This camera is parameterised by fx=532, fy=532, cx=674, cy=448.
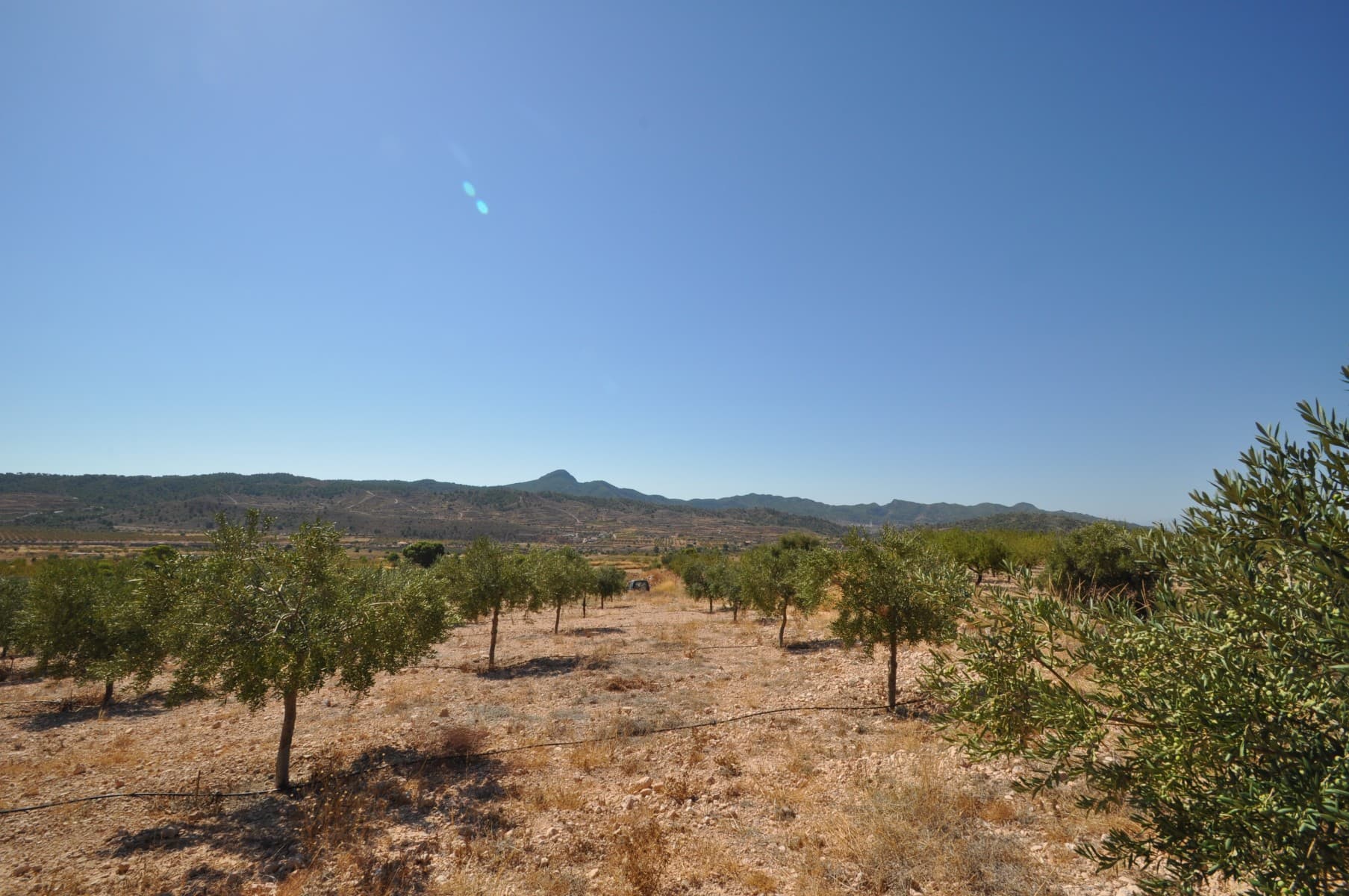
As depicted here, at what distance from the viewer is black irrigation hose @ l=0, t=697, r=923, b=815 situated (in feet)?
43.1

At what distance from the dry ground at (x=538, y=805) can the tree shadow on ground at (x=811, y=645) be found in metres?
9.58

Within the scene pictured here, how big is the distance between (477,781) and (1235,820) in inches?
602

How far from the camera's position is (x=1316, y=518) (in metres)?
3.53

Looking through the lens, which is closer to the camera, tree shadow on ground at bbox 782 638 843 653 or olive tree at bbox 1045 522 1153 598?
tree shadow on ground at bbox 782 638 843 653

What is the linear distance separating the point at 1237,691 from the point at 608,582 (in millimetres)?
64814

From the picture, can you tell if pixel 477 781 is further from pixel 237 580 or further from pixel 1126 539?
pixel 1126 539

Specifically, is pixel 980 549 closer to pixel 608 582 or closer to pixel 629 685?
pixel 629 685

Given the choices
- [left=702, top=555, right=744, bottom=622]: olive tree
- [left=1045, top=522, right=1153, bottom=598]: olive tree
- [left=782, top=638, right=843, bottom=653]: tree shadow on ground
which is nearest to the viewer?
[left=782, top=638, right=843, bottom=653]: tree shadow on ground

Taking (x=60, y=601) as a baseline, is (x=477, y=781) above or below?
below

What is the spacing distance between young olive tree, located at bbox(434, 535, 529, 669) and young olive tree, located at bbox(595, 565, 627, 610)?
29604 mm

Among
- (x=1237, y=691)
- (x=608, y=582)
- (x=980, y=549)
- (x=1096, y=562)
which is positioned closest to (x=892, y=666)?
(x=1237, y=691)

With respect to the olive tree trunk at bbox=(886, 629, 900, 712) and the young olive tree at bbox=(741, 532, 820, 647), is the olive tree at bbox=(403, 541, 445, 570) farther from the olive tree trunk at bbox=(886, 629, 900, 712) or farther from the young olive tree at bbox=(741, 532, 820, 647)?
the olive tree trunk at bbox=(886, 629, 900, 712)

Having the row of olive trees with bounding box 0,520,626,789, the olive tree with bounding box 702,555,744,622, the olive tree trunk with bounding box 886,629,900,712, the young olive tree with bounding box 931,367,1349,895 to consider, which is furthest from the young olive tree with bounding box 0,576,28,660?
the olive tree with bounding box 702,555,744,622

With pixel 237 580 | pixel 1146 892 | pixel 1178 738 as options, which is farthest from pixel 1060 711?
pixel 237 580
